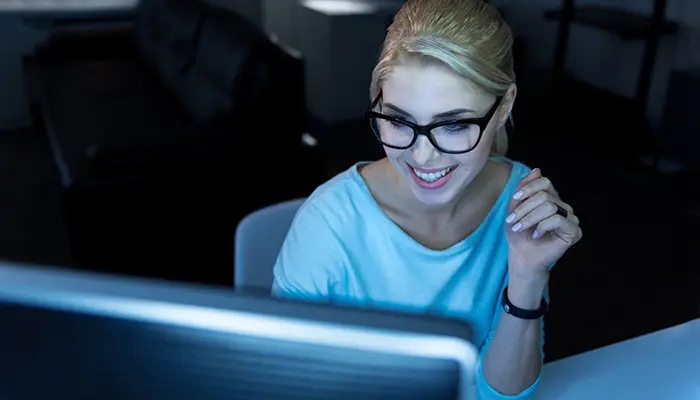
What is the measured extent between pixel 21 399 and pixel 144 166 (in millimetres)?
1957

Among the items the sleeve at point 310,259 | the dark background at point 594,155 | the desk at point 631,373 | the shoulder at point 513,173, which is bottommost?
the dark background at point 594,155

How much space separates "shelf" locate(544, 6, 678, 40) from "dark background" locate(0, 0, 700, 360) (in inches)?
0.4

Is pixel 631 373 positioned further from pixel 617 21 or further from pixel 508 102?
pixel 617 21

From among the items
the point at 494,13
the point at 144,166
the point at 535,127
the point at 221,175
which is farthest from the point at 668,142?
the point at 494,13

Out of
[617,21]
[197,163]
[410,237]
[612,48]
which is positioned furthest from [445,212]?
[612,48]

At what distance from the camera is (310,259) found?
0.96m

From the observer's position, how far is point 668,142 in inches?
138

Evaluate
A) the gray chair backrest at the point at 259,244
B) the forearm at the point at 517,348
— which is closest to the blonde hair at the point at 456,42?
the forearm at the point at 517,348

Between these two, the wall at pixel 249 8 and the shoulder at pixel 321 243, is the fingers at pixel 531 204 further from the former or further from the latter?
the wall at pixel 249 8

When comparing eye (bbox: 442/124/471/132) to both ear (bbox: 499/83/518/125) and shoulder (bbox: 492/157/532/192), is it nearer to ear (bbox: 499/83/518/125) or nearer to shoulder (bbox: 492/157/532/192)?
ear (bbox: 499/83/518/125)

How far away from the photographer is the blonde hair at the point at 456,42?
0.84 meters

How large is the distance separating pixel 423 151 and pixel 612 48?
3385 mm

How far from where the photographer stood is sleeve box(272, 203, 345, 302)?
3.12 feet

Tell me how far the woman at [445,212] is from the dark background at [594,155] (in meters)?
1.26
